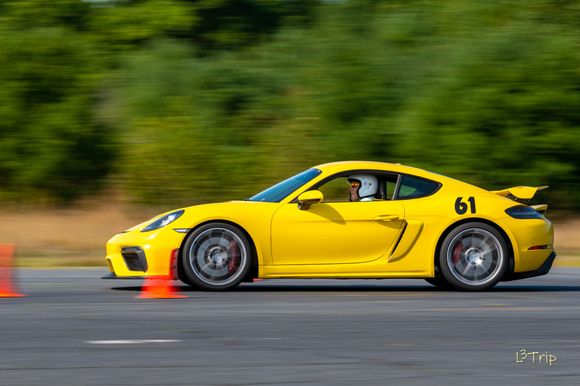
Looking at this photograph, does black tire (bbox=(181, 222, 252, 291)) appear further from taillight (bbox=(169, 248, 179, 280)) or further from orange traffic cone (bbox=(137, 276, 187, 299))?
orange traffic cone (bbox=(137, 276, 187, 299))

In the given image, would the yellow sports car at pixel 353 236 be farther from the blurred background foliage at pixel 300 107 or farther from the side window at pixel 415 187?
the blurred background foliage at pixel 300 107

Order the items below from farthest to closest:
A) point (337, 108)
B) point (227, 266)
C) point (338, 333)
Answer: point (337, 108), point (227, 266), point (338, 333)

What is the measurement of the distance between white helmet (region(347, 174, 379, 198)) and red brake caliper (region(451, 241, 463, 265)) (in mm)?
997

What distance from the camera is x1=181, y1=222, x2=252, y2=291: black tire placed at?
431 inches

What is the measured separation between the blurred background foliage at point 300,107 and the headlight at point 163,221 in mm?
12149

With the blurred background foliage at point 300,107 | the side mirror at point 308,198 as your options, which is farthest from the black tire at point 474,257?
the blurred background foliage at point 300,107

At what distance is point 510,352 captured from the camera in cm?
740

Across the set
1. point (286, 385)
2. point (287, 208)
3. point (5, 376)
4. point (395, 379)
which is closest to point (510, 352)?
point (395, 379)

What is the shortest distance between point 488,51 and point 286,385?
58.3 feet

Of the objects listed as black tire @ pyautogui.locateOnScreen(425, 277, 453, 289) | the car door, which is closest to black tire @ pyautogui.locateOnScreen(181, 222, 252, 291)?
the car door

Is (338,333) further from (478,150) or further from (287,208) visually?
(478,150)

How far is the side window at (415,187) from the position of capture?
11414mm

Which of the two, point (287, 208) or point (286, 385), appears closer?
point (286, 385)

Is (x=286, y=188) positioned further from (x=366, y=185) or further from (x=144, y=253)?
(x=144, y=253)
